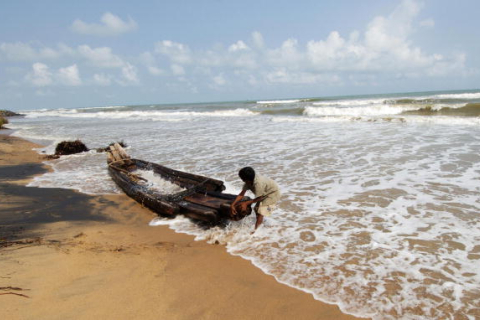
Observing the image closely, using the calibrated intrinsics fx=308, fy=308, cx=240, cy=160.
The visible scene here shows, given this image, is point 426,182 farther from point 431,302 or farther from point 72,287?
point 72,287

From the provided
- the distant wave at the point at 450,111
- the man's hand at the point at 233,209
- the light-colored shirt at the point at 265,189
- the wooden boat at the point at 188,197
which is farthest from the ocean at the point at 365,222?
the distant wave at the point at 450,111

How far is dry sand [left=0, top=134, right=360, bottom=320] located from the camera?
282cm

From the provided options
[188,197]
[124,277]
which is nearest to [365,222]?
[188,197]

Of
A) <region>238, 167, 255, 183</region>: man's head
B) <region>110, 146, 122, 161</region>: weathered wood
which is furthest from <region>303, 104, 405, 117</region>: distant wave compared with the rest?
<region>238, 167, 255, 183</region>: man's head

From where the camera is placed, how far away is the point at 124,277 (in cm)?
341

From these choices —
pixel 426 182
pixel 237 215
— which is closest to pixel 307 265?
pixel 237 215

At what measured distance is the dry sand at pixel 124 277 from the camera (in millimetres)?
2820

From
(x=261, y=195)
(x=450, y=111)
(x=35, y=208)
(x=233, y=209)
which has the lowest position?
(x=35, y=208)

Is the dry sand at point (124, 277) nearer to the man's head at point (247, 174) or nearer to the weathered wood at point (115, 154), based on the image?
the man's head at point (247, 174)

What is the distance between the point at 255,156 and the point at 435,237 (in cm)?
646

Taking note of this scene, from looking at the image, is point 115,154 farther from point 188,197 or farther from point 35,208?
point 188,197

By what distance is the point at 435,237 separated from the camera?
420 cm

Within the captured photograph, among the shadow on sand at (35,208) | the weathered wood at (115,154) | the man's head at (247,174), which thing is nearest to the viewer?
the man's head at (247,174)

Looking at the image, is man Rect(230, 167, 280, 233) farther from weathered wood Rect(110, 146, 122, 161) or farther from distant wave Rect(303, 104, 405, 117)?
distant wave Rect(303, 104, 405, 117)
